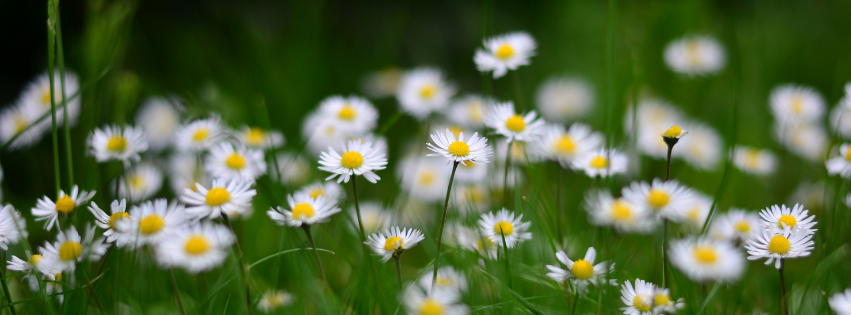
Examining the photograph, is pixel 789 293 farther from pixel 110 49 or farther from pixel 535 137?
pixel 110 49

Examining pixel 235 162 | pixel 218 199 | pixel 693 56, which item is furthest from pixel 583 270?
pixel 693 56

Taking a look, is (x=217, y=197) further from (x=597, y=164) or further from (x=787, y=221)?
(x=787, y=221)

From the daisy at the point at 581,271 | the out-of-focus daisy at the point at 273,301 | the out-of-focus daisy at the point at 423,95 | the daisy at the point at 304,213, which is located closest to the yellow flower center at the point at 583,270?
the daisy at the point at 581,271

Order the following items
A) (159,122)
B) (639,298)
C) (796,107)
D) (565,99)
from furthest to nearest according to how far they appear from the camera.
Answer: (565,99) < (159,122) < (796,107) < (639,298)

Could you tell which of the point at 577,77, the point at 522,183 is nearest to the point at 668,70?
the point at 577,77

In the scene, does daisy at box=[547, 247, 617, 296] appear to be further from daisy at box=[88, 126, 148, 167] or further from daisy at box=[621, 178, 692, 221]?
daisy at box=[88, 126, 148, 167]

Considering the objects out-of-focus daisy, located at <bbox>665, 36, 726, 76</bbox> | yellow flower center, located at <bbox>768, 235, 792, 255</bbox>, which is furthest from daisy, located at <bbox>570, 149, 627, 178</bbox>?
out-of-focus daisy, located at <bbox>665, 36, 726, 76</bbox>

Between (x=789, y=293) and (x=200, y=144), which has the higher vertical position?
(x=200, y=144)
